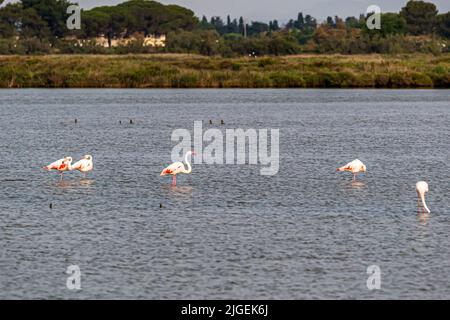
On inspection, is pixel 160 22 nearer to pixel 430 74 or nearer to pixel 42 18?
pixel 42 18

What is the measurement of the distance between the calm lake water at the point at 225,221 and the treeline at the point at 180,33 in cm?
7452

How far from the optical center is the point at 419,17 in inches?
6412

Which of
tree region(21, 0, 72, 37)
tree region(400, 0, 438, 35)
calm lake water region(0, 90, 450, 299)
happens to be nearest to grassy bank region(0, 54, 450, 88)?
calm lake water region(0, 90, 450, 299)

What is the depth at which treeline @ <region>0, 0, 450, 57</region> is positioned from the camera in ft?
396

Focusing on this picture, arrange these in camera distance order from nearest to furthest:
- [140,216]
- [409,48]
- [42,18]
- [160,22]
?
1. [140,216]
2. [409,48]
3. [42,18]
4. [160,22]

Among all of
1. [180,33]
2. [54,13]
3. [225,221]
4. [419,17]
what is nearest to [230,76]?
[225,221]

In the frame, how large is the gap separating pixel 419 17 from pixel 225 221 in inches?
5680

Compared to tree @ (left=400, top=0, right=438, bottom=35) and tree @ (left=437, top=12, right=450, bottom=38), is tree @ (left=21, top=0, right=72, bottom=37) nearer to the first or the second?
tree @ (left=400, top=0, right=438, bottom=35)

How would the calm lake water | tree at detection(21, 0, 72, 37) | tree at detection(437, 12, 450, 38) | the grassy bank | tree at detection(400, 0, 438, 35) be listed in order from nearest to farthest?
the calm lake water → the grassy bank → tree at detection(21, 0, 72, 37) → tree at detection(437, 12, 450, 38) → tree at detection(400, 0, 438, 35)

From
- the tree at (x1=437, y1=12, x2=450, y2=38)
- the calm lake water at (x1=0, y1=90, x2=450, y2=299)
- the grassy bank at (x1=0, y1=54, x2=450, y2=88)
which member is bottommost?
the calm lake water at (x1=0, y1=90, x2=450, y2=299)

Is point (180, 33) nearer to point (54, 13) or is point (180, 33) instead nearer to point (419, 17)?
point (54, 13)

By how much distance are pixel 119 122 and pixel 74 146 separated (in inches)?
447
